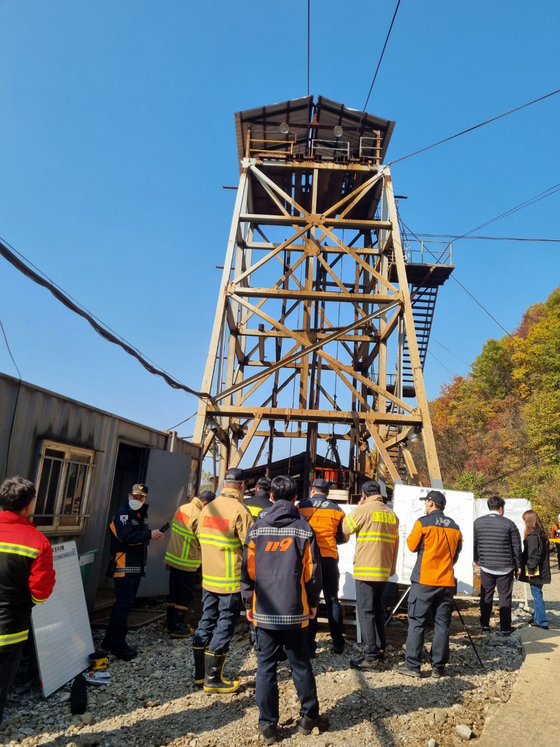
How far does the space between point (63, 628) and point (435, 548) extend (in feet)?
11.2

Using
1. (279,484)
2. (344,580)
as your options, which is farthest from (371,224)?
(279,484)

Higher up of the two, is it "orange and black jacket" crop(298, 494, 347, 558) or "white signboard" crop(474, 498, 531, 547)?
"white signboard" crop(474, 498, 531, 547)

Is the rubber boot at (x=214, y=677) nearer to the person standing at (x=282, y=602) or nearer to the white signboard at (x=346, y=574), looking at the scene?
the person standing at (x=282, y=602)

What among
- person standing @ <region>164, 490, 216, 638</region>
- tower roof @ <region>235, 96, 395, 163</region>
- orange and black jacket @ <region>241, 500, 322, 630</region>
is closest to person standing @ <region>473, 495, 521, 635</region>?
person standing @ <region>164, 490, 216, 638</region>

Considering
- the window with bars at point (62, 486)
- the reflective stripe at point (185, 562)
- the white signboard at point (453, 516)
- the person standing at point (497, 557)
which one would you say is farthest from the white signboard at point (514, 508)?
the window with bars at point (62, 486)

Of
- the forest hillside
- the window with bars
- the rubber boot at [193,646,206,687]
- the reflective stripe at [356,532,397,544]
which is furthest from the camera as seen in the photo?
the forest hillside

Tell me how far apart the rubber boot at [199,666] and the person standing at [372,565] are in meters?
1.50

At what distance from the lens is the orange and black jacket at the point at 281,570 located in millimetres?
3594

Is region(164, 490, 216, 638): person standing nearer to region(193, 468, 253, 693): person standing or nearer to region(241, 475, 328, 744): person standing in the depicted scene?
region(193, 468, 253, 693): person standing

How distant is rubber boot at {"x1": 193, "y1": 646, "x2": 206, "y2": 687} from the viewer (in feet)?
14.4

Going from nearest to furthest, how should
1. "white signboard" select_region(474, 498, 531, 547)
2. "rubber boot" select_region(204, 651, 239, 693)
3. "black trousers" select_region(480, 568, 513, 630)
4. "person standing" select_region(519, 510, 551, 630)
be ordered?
"rubber boot" select_region(204, 651, 239, 693)
"black trousers" select_region(480, 568, 513, 630)
"person standing" select_region(519, 510, 551, 630)
"white signboard" select_region(474, 498, 531, 547)

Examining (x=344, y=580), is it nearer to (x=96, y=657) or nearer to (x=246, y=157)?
(x=96, y=657)

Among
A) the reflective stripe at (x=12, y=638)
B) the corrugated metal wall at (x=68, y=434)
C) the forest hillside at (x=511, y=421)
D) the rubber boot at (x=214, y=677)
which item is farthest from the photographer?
the forest hillside at (x=511, y=421)

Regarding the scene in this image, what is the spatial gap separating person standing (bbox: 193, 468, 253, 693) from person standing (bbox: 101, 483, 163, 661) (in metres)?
0.99
